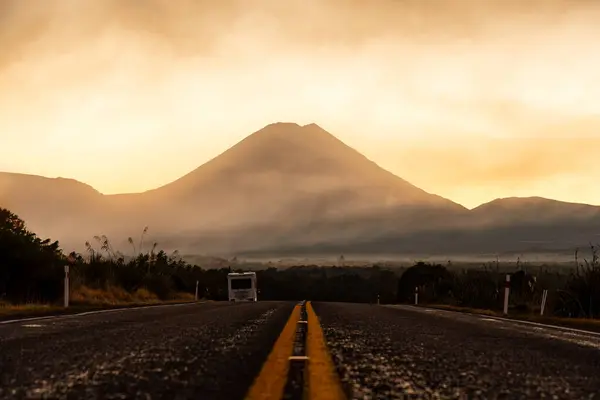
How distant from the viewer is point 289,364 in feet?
16.3

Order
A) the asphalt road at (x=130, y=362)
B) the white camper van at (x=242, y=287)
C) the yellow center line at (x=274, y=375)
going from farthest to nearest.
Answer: the white camper van at (x=242, y=287), the asphalt road at (x=130, y=362), the yellow center line at (x=274, y=375)

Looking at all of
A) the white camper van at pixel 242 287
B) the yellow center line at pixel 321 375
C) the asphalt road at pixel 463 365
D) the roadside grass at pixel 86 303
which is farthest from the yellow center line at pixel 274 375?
the white camper van at pixel 242 287

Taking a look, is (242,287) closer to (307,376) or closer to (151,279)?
(151,279)

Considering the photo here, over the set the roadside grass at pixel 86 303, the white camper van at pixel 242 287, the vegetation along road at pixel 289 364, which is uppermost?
Result: the vegetation along road at pixel 289 364

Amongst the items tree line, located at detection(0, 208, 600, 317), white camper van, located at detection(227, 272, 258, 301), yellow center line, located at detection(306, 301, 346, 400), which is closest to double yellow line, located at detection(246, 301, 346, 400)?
yellow center line, located at detection(306, 301, 346, 400)

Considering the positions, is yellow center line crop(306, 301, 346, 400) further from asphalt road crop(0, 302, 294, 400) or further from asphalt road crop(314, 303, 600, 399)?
asphalt road crop(0, 302, 294, 400)

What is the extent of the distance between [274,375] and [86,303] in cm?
1613

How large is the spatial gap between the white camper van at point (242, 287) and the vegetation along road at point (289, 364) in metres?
42.0

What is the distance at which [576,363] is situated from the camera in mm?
5508

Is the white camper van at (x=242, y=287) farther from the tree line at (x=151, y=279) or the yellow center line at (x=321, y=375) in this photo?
the yellow center line at (x=321, y=375)

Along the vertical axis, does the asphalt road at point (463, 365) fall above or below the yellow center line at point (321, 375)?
below

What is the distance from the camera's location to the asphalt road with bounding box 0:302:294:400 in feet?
12.6

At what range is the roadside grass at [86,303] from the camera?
13.3 m

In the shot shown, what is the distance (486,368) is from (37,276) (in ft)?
55.4
